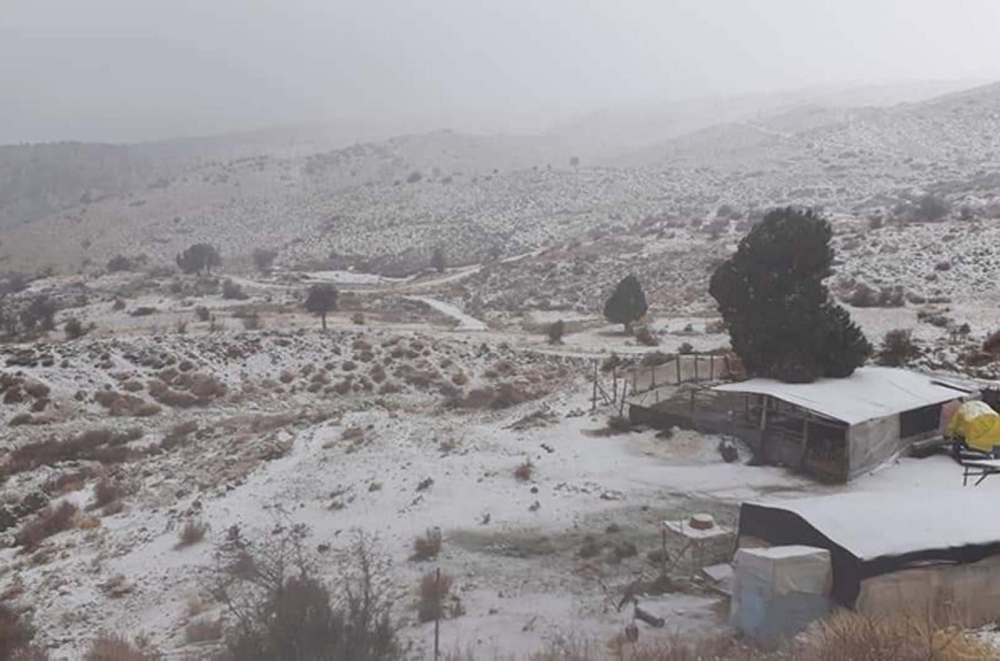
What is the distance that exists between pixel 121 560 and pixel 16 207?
14944 cm

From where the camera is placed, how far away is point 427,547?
14.6 m

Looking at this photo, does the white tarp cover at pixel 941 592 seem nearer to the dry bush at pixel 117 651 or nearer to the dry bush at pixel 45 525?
the dry bush at pixel 117 651

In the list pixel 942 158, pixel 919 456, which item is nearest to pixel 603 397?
pixel 919 456

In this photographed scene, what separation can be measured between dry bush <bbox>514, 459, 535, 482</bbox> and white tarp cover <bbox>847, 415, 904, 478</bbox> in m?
6.78

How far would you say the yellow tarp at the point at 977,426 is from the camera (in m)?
16.8

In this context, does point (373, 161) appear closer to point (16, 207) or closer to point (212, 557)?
point (16, 207)

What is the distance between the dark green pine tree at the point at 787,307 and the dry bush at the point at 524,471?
256 inches

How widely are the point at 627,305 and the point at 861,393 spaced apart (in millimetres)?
19222

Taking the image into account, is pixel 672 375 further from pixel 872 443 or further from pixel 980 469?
pixel 980 469

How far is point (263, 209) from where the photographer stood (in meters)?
102

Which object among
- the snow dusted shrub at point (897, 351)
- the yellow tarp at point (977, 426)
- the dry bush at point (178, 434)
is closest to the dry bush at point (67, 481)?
the dry bush at point (178, 434)

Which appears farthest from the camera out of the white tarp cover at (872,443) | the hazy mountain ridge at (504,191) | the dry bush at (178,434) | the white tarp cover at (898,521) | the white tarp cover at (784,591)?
the hazy mountain ridge at (504,191)

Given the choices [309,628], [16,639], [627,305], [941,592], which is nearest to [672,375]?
[627,305]

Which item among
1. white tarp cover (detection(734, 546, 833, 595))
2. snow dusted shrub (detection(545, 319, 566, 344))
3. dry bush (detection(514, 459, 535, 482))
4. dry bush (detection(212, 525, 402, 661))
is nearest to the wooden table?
white tarp cover (detection(734, 546, 833, 595))
